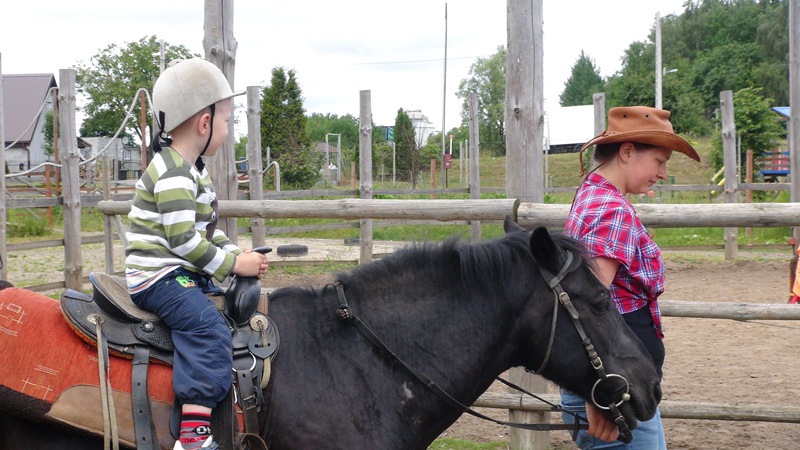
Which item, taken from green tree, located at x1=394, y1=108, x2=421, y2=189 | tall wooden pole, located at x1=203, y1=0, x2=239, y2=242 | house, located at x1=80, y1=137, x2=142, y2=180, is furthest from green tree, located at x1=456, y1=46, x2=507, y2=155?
tall wooden pole, located at x1=203, y1=0, x2=239, y2=242

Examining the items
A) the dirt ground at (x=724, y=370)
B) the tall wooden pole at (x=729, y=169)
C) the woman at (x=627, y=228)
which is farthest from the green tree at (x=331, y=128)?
the woman at (x=627, y=228)

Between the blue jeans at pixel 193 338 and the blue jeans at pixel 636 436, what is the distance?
4.09 ft

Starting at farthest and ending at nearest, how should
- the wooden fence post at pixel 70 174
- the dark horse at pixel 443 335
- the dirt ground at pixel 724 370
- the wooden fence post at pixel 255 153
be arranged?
the wooden fence post at pixel 255 153 < the wooden fence post at pixel 70 174 < the dirt ground at pixel 724 370 < the dark horse at pixel 443 335

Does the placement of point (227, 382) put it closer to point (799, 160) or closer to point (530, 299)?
point (530, 299)

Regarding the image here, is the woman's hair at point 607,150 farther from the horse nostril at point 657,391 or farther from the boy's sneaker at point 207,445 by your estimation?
the boy's sneaker at point 207,445

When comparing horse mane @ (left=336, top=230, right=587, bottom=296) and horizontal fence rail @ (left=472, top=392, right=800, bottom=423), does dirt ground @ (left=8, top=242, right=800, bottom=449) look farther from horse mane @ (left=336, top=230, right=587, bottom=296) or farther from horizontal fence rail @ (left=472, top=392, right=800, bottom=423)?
horizontal fence rail @ (left=472, top=392, right=800, bottom=423)

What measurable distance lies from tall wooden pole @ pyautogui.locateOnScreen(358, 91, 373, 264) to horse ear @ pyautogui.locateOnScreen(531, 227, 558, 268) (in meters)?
8.74

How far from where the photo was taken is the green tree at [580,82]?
68.0m

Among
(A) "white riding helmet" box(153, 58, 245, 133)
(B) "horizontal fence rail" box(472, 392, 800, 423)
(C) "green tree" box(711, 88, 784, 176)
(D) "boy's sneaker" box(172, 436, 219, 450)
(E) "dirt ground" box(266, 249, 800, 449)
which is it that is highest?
(C) "green tree" box(711, 88, 784, 176)

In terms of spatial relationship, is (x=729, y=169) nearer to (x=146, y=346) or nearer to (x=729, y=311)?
(x=729, y=311)

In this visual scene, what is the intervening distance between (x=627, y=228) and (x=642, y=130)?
0.40 meters

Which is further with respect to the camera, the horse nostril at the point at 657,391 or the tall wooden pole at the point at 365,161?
the tall wooden pole at the point at 365,161

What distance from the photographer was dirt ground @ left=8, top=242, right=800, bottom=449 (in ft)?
15.7

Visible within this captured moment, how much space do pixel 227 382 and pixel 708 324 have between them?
7089mm
